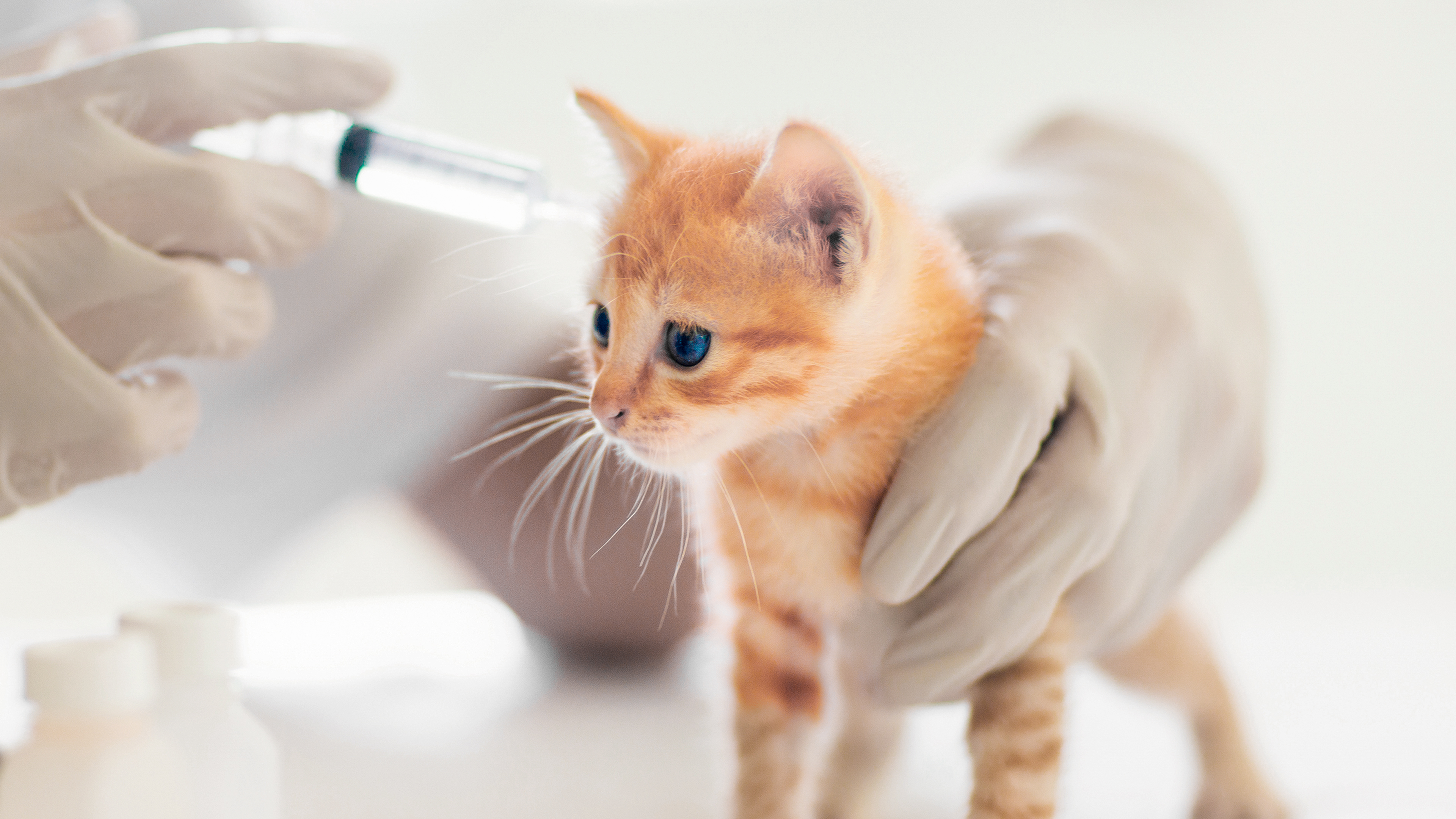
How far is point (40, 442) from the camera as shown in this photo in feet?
2.86

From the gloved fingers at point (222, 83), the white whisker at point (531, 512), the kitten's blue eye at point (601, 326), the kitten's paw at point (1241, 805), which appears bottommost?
the white whisker at point (531, 512)

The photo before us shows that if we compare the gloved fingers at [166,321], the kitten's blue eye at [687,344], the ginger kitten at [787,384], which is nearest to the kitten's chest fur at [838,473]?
the ginger kitten at [787,384]

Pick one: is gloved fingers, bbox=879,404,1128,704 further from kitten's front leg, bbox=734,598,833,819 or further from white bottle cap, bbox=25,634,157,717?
white bottle cap, bbox=25,634,157,717

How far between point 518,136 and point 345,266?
499 mm

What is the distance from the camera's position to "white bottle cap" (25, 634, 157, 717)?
51 centimetres

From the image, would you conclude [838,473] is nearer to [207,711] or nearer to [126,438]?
[207,711]

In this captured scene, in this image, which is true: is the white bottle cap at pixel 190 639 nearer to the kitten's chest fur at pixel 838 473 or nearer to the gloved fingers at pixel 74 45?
the kitten's chest fur at pixel 838 473

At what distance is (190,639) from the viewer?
0.60 meters

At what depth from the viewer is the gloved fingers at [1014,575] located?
742 millimetres

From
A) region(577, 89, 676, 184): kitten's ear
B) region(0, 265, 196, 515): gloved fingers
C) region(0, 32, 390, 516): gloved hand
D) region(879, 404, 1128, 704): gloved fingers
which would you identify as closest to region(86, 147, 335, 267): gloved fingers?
region(0, 32, 390, 516): gloved hand

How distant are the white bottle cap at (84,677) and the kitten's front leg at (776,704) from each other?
1.56 ft

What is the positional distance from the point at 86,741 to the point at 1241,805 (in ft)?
3.13

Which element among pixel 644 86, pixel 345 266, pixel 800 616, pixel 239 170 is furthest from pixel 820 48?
Result: pixel 800 616

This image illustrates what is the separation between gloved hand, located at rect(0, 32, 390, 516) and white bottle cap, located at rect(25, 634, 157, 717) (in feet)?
1.40
